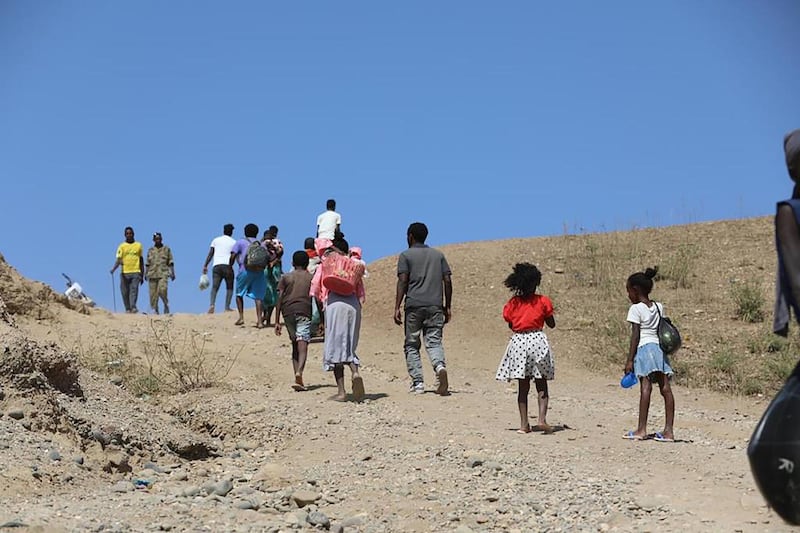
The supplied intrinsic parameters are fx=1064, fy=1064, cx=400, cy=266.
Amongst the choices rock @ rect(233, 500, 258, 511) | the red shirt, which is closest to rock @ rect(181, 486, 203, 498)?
rock @ rect(233, 500, 258, 511)

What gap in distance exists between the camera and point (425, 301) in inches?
455

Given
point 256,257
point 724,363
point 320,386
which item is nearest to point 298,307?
point 320,386

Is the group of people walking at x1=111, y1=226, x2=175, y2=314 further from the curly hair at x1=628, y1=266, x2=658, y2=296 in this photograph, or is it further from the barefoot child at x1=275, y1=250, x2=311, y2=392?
the curly hair at x1=628, y1=266, x2=658, y2=296

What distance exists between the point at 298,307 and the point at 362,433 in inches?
106

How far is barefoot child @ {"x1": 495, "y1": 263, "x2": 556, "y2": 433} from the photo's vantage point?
9.36m

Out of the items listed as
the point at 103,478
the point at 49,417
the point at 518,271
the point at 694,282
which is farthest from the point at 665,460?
the point at 694,282

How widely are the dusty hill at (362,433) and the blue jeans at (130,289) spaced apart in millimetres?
1346

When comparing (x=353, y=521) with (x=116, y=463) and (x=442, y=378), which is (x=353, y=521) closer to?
(x=116, y=463)

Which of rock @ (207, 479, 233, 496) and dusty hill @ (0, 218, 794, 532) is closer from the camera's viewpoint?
dusty hill @ (0, 218, 794, 532)

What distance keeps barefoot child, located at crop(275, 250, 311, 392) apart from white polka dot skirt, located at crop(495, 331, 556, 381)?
3.10 meters

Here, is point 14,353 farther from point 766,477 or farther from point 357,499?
point 766,477

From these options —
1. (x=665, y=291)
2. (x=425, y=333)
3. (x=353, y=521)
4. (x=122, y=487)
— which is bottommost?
(x=353, y=521)

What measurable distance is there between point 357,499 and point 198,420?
3850 millimetres

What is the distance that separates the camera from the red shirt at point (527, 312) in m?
9.47
